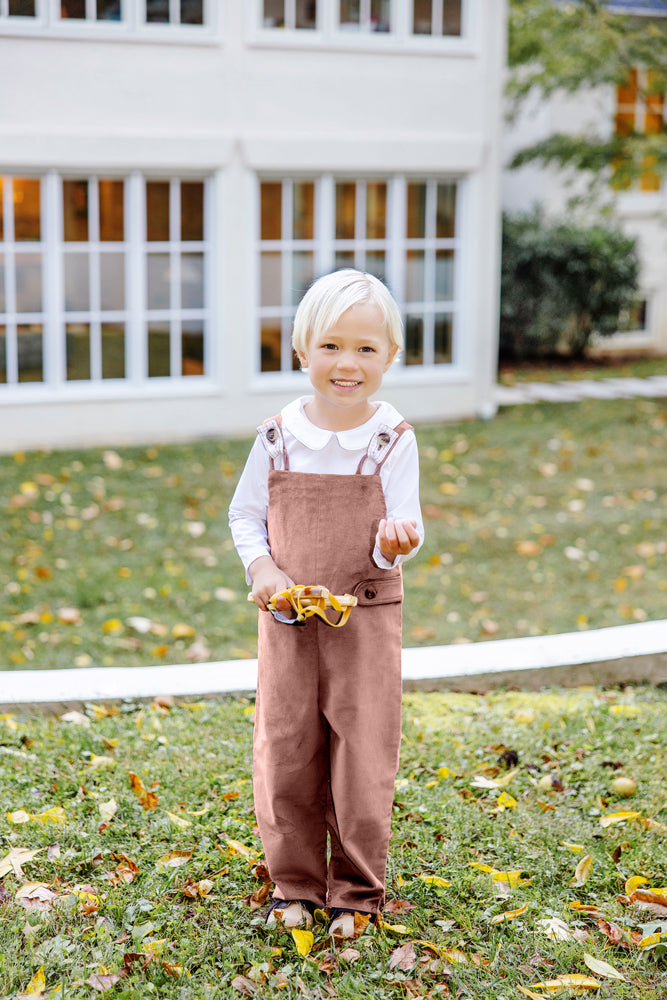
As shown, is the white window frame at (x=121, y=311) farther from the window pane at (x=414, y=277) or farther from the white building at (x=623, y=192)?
the white building at (x=623, y=192)

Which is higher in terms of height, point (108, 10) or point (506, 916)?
point (108, 10)

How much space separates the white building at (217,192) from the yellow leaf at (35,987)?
8661 mm

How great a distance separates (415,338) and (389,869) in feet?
32.7

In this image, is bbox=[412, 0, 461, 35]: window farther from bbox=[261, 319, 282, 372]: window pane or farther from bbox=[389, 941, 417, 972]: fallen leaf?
bbox=[389, 941, 417, 972]: fallen leaf

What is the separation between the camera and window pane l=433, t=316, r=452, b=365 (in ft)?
42.5

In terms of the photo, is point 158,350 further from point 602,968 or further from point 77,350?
point 602,968

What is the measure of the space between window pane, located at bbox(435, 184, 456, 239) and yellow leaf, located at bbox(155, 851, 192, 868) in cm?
1016


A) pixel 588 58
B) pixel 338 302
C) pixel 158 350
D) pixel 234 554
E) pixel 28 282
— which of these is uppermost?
pixel 588 58

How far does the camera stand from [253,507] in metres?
3.01

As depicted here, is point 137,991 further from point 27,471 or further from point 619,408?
point 619,408

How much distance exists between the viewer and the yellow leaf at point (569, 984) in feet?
9.12

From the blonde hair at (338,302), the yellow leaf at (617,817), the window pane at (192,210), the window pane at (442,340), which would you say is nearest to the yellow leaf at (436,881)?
the yellow leaf at (617,817)

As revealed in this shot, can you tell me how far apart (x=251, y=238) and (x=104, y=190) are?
1.49m

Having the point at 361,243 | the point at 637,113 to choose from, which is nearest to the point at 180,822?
the point at 361,243
